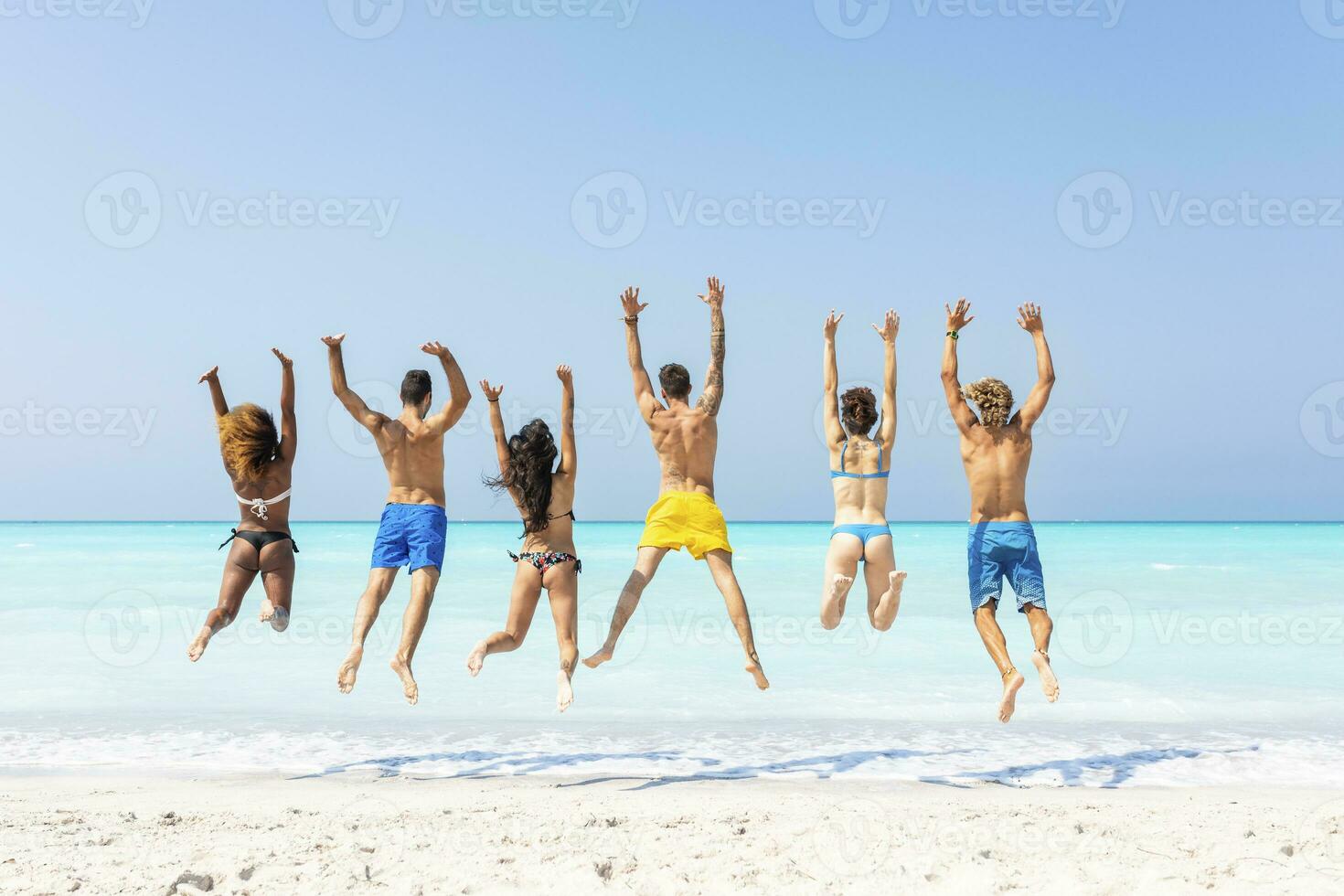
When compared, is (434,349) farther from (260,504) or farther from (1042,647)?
(1042,647)

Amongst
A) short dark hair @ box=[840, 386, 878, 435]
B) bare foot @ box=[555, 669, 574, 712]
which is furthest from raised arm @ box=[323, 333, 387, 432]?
short dark hair @ box=[840, 386, 878, 435]

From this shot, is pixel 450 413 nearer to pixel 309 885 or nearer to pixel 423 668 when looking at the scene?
pixel 309 885

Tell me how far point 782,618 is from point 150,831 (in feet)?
48.9

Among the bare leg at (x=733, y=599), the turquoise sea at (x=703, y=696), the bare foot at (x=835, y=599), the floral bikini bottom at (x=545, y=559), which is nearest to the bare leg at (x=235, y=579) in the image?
the turquoise sea at (x=703, y=696)

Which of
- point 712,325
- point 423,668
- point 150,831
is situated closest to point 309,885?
point 150,831

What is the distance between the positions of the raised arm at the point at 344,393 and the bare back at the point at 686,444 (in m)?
2.28

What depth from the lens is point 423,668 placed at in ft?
Answer: 46.8

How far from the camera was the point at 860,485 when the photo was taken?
8.02 m

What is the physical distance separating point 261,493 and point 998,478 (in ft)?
20.5

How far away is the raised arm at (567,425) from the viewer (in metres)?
7.71

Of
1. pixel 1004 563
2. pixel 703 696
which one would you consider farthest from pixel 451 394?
pixel 703 696

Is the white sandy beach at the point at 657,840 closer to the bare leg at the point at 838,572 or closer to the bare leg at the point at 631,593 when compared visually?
the bare leg at the point at 631,593

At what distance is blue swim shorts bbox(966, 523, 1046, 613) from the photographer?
25.4 feet

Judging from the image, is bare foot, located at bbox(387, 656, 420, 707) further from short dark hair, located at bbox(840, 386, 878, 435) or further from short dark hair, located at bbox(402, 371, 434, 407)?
short dark hair, located at bbox(840, 386, 878, 435)
